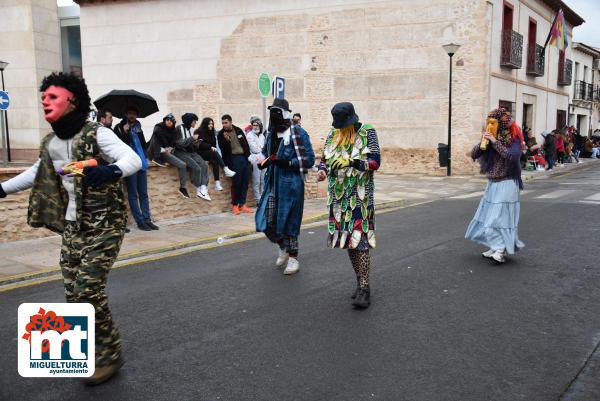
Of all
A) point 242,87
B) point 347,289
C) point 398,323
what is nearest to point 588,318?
point 398,323

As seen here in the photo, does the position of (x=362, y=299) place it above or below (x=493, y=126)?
below

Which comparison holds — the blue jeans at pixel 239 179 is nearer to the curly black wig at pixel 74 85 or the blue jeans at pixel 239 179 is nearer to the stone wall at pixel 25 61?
the curly black wig at pixel 74 85

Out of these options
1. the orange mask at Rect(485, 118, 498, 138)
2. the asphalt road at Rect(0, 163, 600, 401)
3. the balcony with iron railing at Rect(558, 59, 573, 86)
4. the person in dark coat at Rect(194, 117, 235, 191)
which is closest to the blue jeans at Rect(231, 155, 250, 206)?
the person in dark coat at Rect(194, 117, 235, 191)

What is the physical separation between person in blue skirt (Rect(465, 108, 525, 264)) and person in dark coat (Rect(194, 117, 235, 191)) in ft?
18.0

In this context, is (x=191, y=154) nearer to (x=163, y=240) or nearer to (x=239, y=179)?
(x=239, y=179)

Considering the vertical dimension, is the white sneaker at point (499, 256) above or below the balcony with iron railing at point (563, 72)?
below

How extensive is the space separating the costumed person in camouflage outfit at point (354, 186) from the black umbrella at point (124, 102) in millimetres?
4822

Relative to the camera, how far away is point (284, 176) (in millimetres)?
6348

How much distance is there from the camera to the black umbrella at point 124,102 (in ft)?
29.3

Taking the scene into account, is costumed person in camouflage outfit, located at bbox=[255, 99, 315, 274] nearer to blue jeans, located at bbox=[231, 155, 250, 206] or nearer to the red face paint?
the red face paint

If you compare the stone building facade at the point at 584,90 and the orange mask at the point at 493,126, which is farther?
the stone building facade at the point at 584,90

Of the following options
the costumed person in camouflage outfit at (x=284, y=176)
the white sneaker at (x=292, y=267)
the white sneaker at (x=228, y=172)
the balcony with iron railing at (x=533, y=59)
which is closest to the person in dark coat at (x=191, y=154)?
the white sneaker at (x=228, y=172)

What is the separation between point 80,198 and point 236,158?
7.66m
